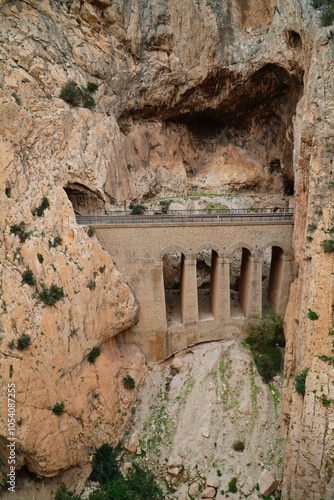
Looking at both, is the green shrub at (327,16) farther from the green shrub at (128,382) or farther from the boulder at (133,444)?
the boulder at (133,444)

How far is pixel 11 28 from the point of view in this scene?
23906 millimetres

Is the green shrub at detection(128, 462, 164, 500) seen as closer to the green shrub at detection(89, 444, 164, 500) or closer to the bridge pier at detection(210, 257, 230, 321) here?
the green shrub at detection(89, 444, 164, 500)

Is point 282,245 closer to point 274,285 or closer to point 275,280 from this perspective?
point 275,280

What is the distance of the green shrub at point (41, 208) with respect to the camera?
21.9 metres

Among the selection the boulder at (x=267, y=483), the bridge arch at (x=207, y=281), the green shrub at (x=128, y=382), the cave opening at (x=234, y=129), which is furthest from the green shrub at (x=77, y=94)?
the boulder at (x=267, y=483)

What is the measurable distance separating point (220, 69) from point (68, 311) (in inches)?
1092

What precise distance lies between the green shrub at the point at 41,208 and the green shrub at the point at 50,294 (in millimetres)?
4868

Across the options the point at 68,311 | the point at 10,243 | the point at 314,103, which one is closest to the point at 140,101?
the point at 314,103

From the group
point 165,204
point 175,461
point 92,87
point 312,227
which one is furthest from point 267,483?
point 92,87

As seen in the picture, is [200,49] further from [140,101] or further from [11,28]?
[11,28]

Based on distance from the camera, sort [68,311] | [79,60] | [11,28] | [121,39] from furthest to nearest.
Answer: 1. [121,39]
2. [79,60]
3. [11,28]
4. [68,311]

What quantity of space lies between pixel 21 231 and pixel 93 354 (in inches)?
389

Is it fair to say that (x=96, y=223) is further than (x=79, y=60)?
No

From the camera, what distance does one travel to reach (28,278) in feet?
67.3
